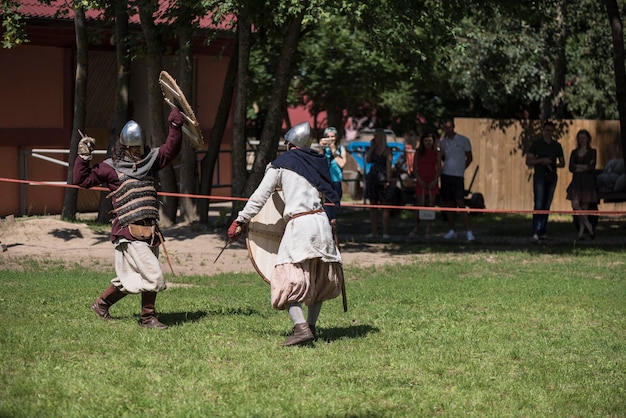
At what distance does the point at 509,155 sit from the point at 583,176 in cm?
647

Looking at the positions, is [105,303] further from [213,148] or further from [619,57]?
[619,57]

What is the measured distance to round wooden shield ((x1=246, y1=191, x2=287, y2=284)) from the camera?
9180mm

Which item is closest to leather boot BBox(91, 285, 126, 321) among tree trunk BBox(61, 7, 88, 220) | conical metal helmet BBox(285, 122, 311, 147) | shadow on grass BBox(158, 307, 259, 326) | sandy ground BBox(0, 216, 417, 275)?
shadow on grass BBox(158, 307, 259, 326)

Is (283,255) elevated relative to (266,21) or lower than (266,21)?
lower

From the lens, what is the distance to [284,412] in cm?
679

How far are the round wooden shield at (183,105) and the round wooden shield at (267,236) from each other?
0.85 meters

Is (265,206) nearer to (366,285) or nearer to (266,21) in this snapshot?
(366,285)

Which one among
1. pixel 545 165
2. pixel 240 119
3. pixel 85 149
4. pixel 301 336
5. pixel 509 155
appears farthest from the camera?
pixel 509 155

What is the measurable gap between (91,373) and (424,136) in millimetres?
10657

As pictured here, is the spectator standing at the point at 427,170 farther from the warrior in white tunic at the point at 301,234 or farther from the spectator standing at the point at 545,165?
the warrior in white tunic at the point at 301,234

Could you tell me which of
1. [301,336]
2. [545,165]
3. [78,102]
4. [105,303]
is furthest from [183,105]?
[78,102]

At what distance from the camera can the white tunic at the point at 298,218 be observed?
8680 mm

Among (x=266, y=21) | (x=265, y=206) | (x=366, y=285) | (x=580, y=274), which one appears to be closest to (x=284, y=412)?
(x=265, y=206)

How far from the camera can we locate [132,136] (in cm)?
921
